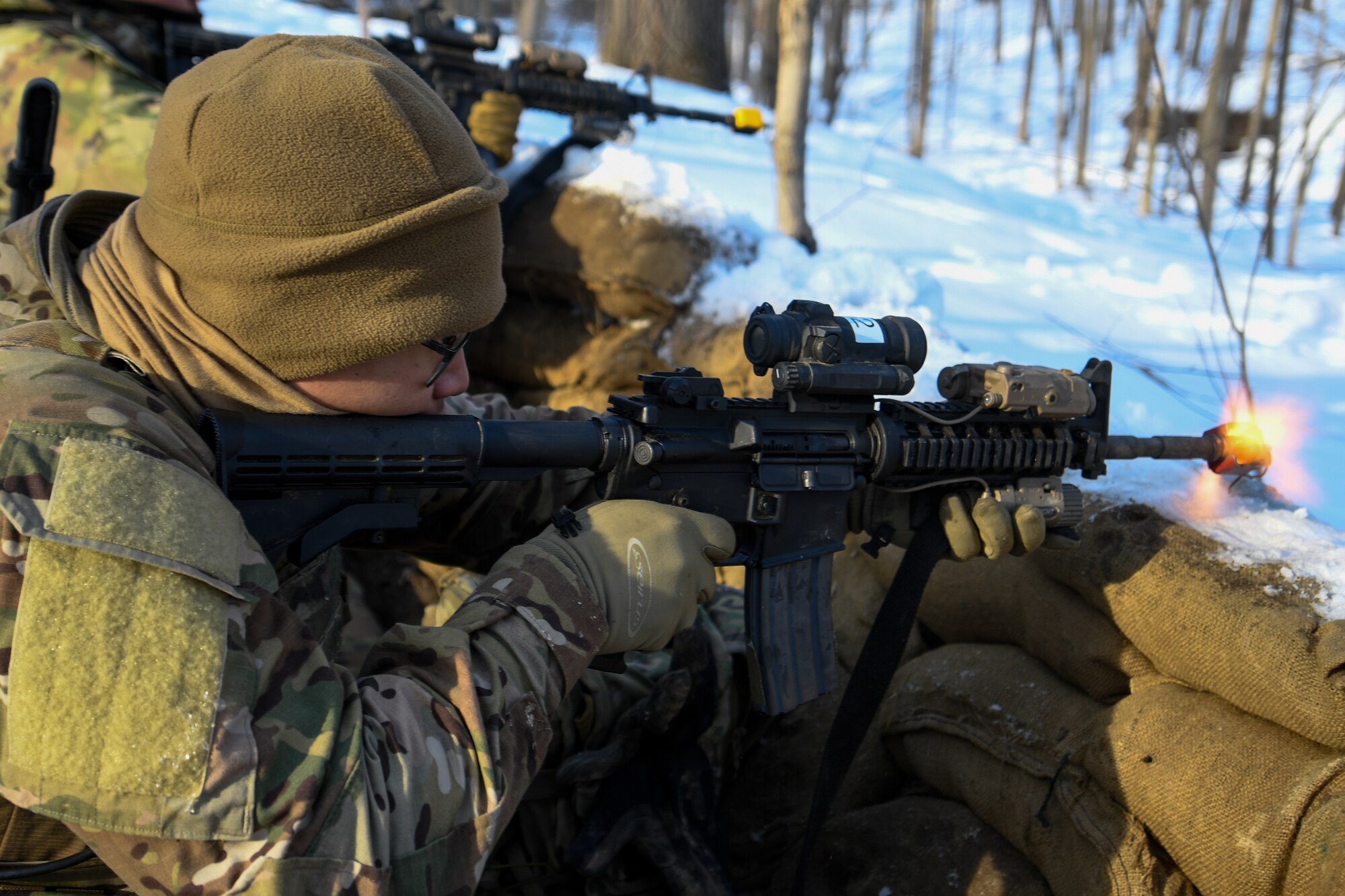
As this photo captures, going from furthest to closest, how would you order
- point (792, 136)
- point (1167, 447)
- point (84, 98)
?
1. point (792, 136)
2. point (84, 98)
3. point (1167, 447)

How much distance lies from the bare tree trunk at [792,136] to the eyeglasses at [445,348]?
9.39ft

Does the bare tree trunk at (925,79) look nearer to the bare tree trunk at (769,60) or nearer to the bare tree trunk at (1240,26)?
the bare tree trunk at (769,60)

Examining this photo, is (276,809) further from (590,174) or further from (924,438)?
(590,174)

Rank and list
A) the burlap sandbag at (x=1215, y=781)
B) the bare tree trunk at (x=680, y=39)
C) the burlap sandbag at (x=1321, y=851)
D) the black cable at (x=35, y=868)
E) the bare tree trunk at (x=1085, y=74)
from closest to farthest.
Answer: the black cable at (x=35, y=868), the burlap sandbag at (x=1321, y=851), the burlap sandbag at (x=1215, y=781), the bare tree trunk at (x=680, y=39), the bare tree trunk at (x=1085, y=74)

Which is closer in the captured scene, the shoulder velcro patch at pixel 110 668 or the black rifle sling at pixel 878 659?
the shoulder velcro patch at pixel 110 668

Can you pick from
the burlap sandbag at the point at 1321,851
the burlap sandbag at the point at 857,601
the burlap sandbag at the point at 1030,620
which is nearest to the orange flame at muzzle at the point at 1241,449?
the burlap sandbag at the point at 1030,620

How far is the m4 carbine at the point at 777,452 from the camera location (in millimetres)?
1795

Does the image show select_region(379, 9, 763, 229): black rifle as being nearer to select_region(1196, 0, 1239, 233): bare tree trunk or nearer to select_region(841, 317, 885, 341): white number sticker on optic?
select_region(841, 317, 885, 341): white number sticker on optic

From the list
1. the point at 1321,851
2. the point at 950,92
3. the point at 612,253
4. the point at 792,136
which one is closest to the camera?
the point at 1321,851

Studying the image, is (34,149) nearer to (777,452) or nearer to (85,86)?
(85,86)

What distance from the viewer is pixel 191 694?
1.31 metres

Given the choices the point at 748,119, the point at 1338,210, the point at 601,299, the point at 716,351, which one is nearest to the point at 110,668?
the point at 716,351

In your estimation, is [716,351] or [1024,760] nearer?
[1024,760]

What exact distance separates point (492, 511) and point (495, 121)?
2.76 meters
